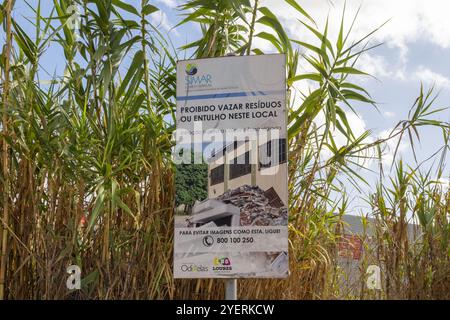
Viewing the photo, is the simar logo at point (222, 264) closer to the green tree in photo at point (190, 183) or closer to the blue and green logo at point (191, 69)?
the green tree in photo at point (190, 183)

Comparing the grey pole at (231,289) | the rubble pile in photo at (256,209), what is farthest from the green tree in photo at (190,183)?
the grey pole at (231,289)

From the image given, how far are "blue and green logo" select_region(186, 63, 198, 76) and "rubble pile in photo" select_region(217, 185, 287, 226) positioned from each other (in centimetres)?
69

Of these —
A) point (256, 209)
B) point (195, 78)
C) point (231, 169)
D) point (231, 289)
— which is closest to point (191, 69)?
point (195, 78)

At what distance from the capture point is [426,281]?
5148 millimetres

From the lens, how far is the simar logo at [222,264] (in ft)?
12.1

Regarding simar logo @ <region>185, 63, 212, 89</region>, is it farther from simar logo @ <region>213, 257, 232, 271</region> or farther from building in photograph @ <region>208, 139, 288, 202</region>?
simar logo @ <region>213, 257, 232, 271</region>

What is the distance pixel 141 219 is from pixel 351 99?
155 cm

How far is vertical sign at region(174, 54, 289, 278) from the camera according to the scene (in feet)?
12.0

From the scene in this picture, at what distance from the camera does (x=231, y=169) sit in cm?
379

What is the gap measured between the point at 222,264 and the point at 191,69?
1.08 meters

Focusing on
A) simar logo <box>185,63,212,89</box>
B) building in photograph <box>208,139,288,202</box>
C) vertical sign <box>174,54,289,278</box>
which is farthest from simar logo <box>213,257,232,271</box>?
simar logo <box>185,63,212,89</box>
